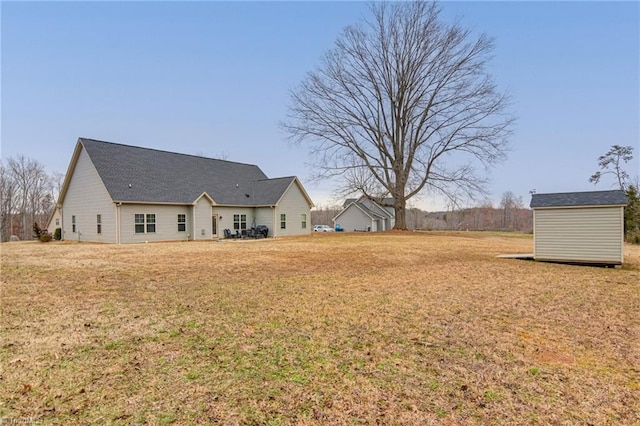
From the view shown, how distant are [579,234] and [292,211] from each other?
19688mm

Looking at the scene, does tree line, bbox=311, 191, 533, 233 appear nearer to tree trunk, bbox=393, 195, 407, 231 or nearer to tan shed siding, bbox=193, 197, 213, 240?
tree trunk, bbox=393, 195, 407, 231

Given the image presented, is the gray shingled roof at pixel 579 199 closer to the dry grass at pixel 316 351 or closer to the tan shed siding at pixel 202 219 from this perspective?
the dry grass at pixel 316 351

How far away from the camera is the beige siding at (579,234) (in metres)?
10.5

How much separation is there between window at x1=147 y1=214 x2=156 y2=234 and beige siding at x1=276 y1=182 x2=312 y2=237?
8.36 metres

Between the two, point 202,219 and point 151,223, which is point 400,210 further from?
point 151,223

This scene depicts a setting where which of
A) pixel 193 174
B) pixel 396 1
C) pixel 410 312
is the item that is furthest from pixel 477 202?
pixel 410 312

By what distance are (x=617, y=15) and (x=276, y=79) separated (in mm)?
17442

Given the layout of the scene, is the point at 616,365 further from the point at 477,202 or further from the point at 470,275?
the point at 477,202

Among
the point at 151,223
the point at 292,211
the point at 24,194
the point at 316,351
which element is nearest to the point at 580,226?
the point at 316,351

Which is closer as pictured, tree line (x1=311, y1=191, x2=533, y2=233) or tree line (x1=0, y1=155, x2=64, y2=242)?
tree line (x1=0, y1=155, x2=64, y2=242)

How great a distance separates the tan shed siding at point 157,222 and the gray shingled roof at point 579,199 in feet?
64.4

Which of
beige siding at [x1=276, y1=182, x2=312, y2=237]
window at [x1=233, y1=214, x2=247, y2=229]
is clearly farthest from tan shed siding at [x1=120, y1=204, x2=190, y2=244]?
beige siding at [x1=276, y1=182, x2=312, y2=237]

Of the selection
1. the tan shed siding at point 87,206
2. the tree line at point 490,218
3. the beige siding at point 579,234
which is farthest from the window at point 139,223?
the tree line at point 490,218

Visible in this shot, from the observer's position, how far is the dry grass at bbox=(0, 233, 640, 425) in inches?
109
